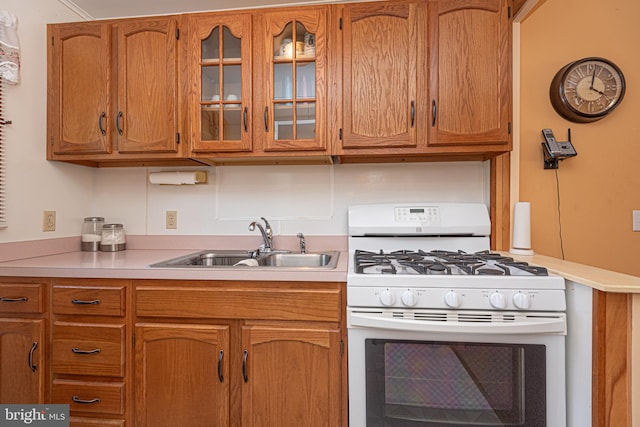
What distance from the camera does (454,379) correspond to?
1117 millimetres

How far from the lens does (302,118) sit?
5.16 feet

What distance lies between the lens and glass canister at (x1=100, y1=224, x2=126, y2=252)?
1.81 metres

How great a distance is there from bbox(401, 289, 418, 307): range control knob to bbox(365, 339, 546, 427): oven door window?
0.15 metres

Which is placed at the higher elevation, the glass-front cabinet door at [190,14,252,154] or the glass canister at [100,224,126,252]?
the glass-front cabinet door at [190,14,252,154]

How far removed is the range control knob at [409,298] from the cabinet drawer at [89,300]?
1177 millimetres

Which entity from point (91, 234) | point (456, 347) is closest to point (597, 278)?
point (456, 347)

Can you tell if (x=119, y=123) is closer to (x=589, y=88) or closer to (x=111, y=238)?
(x=111, y=238)

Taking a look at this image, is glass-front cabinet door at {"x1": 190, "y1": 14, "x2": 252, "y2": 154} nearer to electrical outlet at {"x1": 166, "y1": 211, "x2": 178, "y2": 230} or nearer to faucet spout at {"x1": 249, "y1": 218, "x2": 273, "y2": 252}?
faucet spout at {"x1": 249, "y1": 218, "x2": 273, "y2": 252}

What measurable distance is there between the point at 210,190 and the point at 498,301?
1.66 m

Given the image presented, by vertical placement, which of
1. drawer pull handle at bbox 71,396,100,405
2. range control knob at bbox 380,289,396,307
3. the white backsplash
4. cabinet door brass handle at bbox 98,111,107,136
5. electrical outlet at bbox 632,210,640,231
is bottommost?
drawer pull handle at bbox 71,396,100,405

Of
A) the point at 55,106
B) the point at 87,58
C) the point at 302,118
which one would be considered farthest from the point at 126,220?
the point at 302,118

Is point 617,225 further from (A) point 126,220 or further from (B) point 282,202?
(A) point 126,220

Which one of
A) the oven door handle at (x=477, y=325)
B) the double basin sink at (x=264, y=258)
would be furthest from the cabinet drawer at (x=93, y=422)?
the oven door handle at (x=477, y=325)

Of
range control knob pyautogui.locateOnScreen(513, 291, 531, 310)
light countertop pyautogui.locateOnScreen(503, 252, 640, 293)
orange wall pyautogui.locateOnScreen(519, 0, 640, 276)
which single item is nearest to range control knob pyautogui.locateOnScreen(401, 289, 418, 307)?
range control knob pyautogui.locateOnScreen(513, 291, 531, 310)
